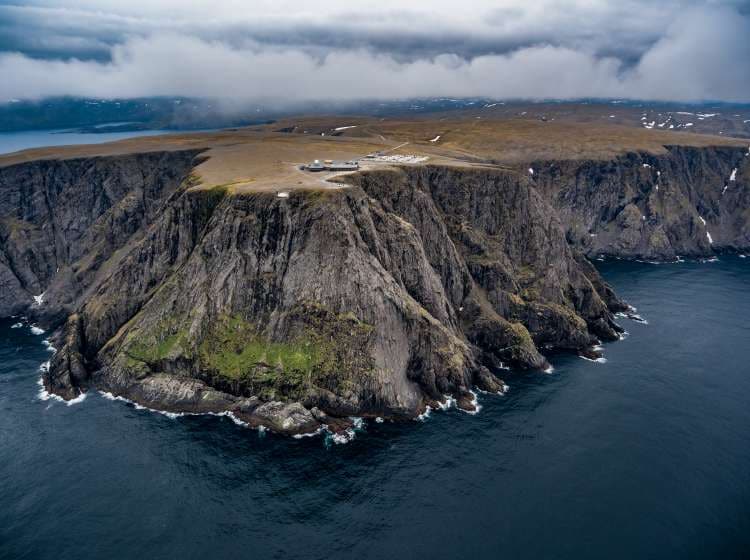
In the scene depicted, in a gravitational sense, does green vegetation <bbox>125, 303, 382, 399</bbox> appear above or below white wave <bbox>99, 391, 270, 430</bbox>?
above

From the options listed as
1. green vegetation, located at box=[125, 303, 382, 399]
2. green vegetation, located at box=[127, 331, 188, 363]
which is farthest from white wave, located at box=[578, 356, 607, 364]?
green vegetation, located at box=[127, 331, 188, 363]

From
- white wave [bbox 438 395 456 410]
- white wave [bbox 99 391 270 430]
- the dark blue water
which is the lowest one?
the dark blue water

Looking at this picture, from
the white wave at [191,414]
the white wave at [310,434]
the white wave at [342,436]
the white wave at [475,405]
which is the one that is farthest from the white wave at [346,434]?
the white wave at [475,405]

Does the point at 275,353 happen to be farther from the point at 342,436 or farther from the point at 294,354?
the point at 342,436

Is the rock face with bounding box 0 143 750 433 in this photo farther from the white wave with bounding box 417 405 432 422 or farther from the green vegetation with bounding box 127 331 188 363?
the white wave with bounding box 417 405 432 422

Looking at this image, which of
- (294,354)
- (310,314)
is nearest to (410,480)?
(294,354)
